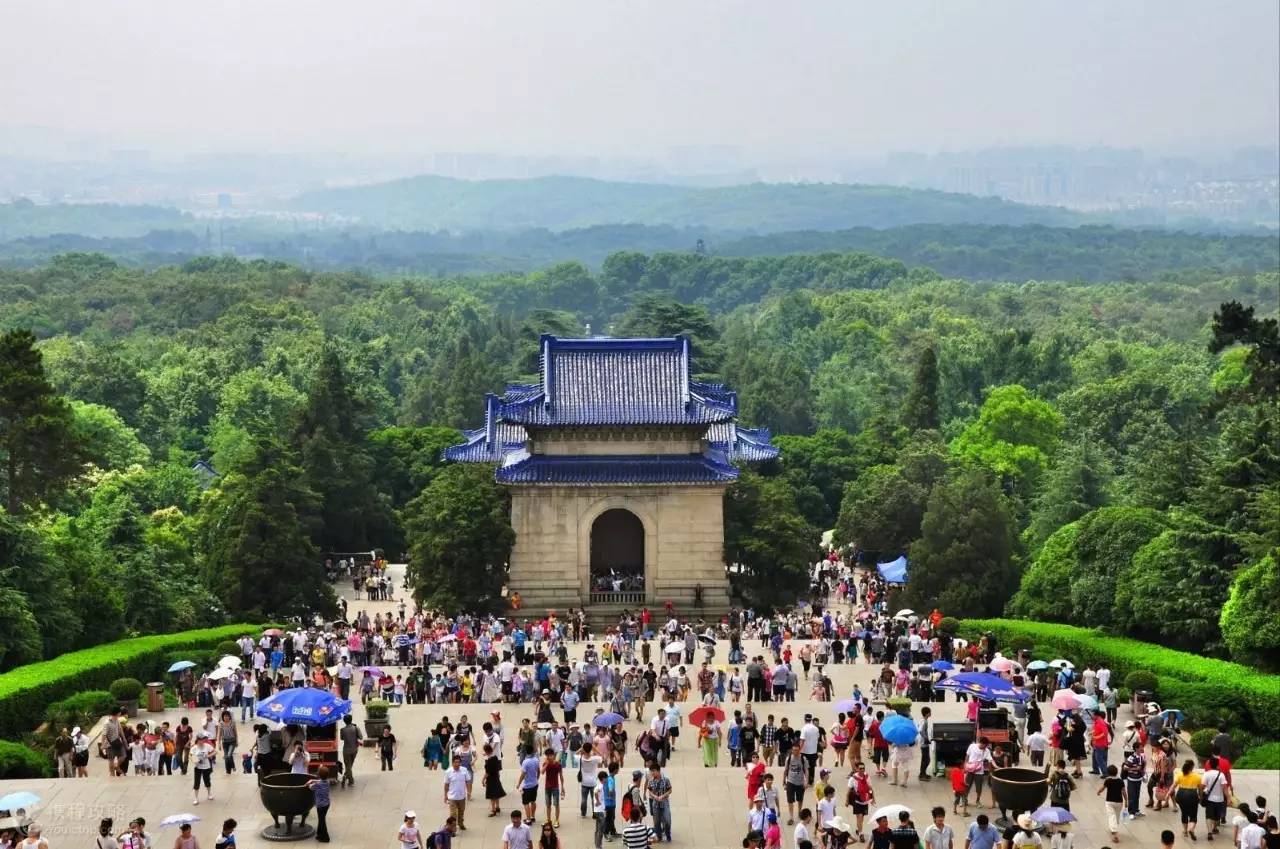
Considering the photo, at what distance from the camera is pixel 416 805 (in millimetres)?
38062

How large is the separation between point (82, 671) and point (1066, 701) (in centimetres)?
2202

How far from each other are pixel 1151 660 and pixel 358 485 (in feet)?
129

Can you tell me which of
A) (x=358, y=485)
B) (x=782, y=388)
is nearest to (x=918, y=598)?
(x=358, y=485)

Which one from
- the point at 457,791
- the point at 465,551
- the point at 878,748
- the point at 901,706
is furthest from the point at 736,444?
the point at 457,791

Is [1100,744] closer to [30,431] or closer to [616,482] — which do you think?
[616,482]

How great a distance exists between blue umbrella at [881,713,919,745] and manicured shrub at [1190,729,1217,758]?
6299 millimetres

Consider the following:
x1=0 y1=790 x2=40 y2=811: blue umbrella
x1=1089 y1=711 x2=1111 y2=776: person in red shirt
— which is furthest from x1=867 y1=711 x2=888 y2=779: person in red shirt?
x1=0 y1=790 x2=40 y2=811: blue umbrella

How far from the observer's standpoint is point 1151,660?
50.0m

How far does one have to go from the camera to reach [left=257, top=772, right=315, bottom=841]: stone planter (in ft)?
117

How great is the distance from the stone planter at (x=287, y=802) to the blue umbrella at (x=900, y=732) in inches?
399

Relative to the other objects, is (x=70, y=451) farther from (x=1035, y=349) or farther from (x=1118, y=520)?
(x=1035, y=349)

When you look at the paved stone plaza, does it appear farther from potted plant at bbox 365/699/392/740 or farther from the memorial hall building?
the memorial hall building

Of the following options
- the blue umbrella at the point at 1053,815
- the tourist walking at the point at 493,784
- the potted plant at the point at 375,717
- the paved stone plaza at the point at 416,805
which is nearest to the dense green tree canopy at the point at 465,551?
the potted plant at the point at 375,717

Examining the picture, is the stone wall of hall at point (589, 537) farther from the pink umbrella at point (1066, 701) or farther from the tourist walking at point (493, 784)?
the tourist walking at point (493, 784)
